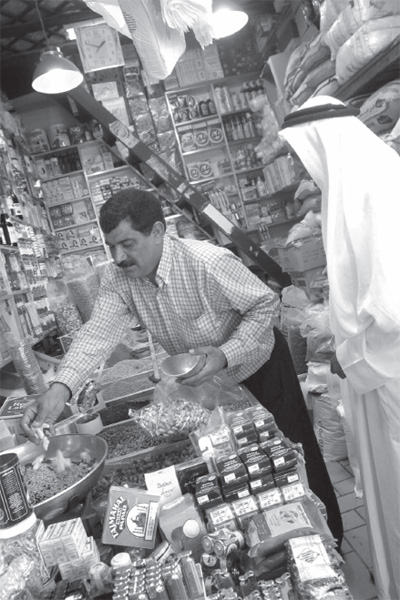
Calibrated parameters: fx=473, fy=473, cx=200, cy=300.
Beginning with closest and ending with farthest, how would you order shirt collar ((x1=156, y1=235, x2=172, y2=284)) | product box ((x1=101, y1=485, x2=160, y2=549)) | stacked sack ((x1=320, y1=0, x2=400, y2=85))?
product box ((x1=101, y1=485, x2=160, y2=549)) < shirt collar ((x1=156, y1=235, x2=172, y2=284)) < stacked sack ((x1=320, y1=0, x2=400, y2=85))

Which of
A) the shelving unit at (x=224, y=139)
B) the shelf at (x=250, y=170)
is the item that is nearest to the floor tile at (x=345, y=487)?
the shelving unit at (x=224, y=139)

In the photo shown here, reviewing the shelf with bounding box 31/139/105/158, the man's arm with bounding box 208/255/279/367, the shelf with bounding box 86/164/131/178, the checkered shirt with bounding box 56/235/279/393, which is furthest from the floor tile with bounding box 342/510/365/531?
the shelf with bounding box 31/139/105/158

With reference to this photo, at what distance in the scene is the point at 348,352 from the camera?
1.64 meters

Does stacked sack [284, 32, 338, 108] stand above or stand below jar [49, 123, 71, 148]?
below

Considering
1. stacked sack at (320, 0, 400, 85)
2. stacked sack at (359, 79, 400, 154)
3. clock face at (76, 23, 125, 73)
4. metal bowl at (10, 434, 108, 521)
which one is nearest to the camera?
metal bowl at (10, 434, 108, 521)

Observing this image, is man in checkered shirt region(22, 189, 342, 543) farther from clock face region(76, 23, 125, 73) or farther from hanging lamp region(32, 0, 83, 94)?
clock face region(76, 23, 125, 73)

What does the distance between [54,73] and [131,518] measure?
4219 millimetres

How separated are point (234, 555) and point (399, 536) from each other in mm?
1017

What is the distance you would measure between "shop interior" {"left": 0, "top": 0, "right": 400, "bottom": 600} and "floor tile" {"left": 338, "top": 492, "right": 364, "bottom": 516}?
0.03ft

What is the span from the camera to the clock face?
5379 mm

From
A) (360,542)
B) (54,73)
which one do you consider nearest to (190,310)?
(360,542)

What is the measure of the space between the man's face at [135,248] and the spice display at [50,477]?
0.73m

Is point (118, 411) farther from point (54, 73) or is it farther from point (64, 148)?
point (64, 148)

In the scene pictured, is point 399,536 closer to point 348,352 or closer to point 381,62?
point 348,352
